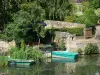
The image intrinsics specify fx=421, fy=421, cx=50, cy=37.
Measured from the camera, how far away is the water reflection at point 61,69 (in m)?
33.8

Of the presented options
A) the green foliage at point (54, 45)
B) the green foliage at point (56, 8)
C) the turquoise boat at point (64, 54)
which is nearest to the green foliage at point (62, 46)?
the green foliage at point (54, 45)

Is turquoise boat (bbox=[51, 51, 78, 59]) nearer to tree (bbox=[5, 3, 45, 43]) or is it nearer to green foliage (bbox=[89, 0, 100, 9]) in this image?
tree (bbox=[5, 3, 45, 43])

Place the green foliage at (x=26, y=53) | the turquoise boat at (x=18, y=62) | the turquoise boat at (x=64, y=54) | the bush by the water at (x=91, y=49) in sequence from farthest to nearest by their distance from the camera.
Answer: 1. the bush by the water at (x=91, y=49)
2. the turquoise boat at (x=64, y=54)
3. the green foliage at (x=26, y=53)
4. the turquoise boat at (x=18, y=62)

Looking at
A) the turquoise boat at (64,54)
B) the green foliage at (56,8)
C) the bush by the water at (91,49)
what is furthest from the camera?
the green foliage at (56,8)

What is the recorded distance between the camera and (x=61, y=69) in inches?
1379

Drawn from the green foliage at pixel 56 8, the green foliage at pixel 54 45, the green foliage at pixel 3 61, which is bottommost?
the green foliage at pixel 54 45

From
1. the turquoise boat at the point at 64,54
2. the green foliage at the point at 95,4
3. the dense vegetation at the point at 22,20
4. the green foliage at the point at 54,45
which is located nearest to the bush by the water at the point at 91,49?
the turquoise boat at the point at 64,54

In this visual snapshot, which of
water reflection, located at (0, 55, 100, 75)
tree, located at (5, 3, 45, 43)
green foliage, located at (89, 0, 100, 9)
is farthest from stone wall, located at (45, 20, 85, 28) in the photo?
water reflection, located at (0, 55, 100, 75)

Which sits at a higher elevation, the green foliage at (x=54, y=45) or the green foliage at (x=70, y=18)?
the green foliage at (x=70, y=18)

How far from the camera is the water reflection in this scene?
111ft

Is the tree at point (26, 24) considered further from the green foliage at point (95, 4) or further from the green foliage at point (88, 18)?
the green foliage at point (95, 4)

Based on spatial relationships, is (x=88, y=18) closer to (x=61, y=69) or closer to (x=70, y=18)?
(x=70, y=18)

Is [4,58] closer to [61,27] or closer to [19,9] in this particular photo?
[19,9]

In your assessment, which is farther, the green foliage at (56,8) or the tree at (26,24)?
the green foliage at (56,8)
